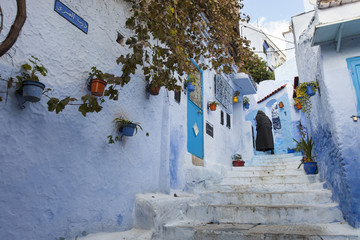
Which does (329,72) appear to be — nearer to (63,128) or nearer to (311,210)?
(311,210)

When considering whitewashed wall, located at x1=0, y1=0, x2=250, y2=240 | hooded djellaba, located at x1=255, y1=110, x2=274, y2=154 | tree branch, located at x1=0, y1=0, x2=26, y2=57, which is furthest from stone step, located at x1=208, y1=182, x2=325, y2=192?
hooded djellaba, located at x1=255, y1=110, x2=274, y2=154

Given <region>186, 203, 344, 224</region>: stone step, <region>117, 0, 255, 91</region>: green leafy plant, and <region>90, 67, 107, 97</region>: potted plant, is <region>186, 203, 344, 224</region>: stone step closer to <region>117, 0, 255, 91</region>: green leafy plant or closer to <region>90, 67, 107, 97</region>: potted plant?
<region>117, 0, 255, 91</region>: green leafy plant

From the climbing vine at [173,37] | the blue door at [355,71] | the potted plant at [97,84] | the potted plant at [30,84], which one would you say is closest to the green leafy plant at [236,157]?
the climbing vine at [173,37]

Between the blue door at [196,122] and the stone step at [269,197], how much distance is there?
49.0 inches

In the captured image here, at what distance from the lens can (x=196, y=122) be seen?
646 centimetres

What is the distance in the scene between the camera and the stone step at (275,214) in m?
3.81

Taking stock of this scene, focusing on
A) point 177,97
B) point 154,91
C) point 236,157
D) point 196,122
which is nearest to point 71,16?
point 154,91

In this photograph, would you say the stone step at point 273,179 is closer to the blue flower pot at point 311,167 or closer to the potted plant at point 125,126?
the blue flower pot at point 311,167

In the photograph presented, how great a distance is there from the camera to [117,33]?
4.11 m

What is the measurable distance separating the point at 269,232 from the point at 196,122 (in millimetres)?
3601

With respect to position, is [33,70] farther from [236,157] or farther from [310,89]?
[236,157]

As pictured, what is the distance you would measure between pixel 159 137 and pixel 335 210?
9.49 ft

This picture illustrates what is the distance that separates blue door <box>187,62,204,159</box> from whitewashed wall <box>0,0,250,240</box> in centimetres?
126

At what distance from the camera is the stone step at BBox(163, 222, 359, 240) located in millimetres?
2973
